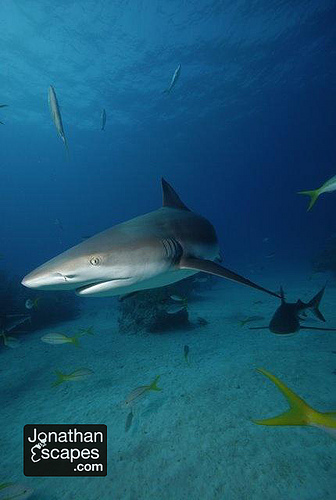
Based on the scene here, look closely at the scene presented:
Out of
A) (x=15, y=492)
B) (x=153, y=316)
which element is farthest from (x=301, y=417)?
(x=153, y=316)

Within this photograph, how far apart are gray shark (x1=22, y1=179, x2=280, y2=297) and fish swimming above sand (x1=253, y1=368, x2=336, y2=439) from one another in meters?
1.00

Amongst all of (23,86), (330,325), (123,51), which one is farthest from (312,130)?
(330,325)

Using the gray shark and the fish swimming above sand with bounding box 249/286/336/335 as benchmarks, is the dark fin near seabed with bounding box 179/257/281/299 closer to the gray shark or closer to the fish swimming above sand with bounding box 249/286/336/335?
the gray shark

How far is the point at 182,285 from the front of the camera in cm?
1245

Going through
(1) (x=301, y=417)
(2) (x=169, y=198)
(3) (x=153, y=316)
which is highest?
(2) (x=169, y=198)

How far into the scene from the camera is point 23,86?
102ft

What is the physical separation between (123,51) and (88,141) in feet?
84.4

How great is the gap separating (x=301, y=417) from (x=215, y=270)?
139 centimetres

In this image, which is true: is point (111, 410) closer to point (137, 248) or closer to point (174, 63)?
point (137, 248)

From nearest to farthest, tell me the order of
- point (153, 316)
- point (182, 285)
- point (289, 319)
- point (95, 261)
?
1. point (95, 261)
2. point (289, 319)
3. point (153, 316)
4. point (182, 285)

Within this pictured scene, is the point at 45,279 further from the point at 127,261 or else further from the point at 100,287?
the point at 127,261

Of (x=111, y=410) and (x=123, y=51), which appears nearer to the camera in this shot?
(x=111, y=410)

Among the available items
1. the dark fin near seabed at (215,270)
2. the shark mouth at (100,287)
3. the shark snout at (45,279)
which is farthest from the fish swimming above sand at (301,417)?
the shark snout at (45,279)

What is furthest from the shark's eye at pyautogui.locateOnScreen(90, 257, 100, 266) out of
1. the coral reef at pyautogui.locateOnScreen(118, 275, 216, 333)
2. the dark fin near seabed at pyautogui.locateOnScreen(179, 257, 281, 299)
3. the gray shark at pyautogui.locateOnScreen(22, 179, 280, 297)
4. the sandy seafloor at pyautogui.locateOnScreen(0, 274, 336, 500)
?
the coral reef at pyautogui.locateOnScreen(118, 275, 216, 333)
